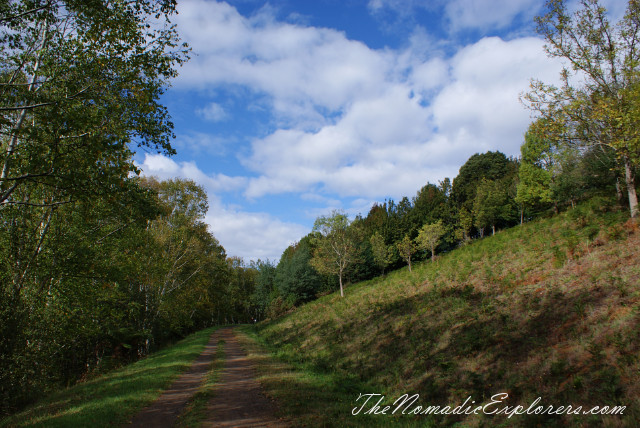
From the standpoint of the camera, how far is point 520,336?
9.15 m

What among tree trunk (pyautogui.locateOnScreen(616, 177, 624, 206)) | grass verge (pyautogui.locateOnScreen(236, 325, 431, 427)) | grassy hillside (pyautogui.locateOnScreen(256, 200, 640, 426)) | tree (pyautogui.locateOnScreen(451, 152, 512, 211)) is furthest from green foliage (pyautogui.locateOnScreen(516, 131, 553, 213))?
grass verge (pyautogui.locateOnScreen(236, 325, 431, 427))

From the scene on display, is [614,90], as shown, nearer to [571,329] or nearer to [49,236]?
[571,329]

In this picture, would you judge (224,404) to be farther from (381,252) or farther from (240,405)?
(381,252)

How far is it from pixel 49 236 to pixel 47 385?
6.43 metres

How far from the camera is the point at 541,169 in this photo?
3375 centimetres

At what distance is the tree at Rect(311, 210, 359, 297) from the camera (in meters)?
41.9

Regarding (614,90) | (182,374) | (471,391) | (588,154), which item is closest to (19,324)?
(182,374)

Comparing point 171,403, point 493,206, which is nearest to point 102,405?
point 171,403

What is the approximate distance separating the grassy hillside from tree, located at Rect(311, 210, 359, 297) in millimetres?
22815

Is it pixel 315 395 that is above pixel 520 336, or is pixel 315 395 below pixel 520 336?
below

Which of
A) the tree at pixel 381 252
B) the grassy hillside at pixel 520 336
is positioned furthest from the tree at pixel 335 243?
the grassy hillside at pixel 520 336

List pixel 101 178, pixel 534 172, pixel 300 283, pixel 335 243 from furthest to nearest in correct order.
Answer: pixel 300 283 < pixel 335 243 < pixel 534 172 < pixel 101 178

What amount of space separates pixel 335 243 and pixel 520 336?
1299 inches

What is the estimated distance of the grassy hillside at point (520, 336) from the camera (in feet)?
21.9
